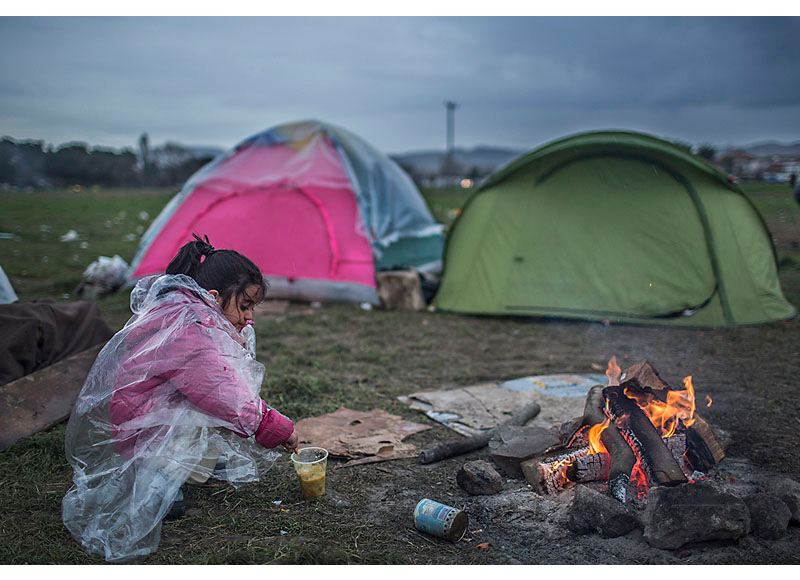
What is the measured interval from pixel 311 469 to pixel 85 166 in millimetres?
15132

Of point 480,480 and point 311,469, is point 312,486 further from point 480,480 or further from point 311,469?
point 480,480

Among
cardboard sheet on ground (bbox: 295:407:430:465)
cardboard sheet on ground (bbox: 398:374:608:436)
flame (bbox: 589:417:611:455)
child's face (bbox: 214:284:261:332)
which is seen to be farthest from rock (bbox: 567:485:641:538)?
child's face (bbox: 214:284:261:332)

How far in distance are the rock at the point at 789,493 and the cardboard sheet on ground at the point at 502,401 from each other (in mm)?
1392

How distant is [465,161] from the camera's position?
181 feet

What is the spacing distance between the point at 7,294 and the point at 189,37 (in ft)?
12.8

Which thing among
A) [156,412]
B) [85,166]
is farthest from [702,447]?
[85,166]

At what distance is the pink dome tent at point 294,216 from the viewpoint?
24.8ft

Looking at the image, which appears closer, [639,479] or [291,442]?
[291,442]

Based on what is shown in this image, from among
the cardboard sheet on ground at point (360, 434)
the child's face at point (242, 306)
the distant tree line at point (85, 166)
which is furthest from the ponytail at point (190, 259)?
the distant tree line at point (85, 166)

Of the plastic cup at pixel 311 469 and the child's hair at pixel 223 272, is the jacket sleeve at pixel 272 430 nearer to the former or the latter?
the plastic cup at pixel 311 469

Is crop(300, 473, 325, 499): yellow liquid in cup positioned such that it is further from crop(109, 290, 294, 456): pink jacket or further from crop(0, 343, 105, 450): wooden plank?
crop(0, 343, 105, 450): wooden plank

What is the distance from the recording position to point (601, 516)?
253cm

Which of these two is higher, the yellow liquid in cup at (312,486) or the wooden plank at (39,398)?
the wooden plank at (39,398)

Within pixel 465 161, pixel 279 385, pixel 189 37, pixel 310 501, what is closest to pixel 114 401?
pixel 310 501
